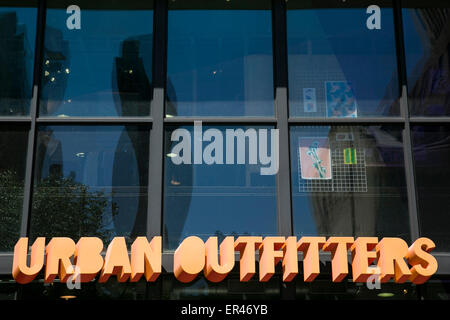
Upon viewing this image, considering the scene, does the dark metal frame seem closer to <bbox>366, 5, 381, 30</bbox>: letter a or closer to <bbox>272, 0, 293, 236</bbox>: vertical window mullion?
<bbox>272, 0, 293, 236</bbox>: vertical window mullion

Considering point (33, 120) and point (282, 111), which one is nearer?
point (33, 120)

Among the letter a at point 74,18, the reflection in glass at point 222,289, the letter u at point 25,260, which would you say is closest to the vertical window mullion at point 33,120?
the letter a at point 74,18

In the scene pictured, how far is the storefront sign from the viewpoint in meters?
6.64

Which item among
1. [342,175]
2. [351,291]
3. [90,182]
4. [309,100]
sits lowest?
[351,291]

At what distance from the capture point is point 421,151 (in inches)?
304

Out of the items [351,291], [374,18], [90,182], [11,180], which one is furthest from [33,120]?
[374,18]

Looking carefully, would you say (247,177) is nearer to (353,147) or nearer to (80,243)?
(353,147)

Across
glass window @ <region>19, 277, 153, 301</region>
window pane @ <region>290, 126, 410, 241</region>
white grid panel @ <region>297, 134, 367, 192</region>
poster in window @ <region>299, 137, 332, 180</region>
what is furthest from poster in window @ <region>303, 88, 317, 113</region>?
glass window @ <region>19, 277, 153, 301</region>

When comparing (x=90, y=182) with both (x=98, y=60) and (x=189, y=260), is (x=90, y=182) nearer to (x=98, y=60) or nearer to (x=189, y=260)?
(x=98, y=60)

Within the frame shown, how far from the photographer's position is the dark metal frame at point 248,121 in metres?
7.41

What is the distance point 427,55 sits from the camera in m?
8.09

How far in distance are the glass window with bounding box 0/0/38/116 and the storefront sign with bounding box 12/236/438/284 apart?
2.10m

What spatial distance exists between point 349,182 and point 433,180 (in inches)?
46.2
